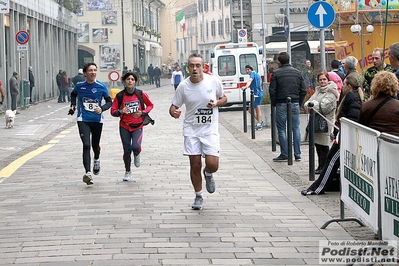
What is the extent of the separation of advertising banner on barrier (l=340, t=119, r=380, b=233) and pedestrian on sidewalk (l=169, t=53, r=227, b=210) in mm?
1582

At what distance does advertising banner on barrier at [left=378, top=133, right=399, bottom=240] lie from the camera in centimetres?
561

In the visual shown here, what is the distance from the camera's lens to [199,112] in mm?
8867

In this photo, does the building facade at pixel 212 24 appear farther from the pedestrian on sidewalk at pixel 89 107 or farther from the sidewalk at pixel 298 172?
the pedestrian on sidewalk at pixel 89 107

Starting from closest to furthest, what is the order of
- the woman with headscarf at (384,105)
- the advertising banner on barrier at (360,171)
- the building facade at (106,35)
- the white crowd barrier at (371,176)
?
the white crowd barrier at (371,176) < the advertising banner on barrier at (360,171) < the woman with headscarf at (384,105) < the building facade at (106,35)

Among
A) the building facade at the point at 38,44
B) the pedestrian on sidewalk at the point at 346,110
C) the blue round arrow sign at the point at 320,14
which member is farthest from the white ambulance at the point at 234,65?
the pedestrian on sidewalk at the point at 346,110

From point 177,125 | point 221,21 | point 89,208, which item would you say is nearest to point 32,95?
point 177,125

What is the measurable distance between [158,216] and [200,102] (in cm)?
132

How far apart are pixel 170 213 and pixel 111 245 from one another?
173 cm

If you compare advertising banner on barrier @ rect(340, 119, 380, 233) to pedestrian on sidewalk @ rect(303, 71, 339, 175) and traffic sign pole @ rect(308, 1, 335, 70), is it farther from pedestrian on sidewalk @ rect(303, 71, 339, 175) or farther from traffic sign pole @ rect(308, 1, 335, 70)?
traffic sign pole @ rect(308, 1, 335, 70)

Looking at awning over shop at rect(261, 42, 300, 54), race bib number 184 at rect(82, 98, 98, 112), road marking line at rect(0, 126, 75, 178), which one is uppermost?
awning over shop at rect(261, 42, 300, 54)

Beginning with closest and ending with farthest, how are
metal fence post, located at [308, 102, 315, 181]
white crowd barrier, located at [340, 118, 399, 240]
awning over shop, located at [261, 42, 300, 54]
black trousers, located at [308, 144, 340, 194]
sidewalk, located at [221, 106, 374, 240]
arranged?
white crowd barrier, located at [340, 118, 399, 240] < sidewalk, located at [221, 106, 374, 240] < black trousers, located at [308, 144, 340, 194] < metal fence post, located at [308, 102, 315, 181] < awning over shop, located at [261, 42, 300, 54]

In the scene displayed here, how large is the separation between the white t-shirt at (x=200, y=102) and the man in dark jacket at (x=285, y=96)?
4788 millimetres

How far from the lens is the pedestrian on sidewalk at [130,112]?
11.6 metres

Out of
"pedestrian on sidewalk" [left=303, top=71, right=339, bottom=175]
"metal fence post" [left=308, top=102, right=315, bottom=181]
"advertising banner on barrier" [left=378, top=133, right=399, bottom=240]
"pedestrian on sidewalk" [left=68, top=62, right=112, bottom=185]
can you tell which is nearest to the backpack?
"pedestrian on sidewalk" [left=68, top=62, right=112, bottom=185]
